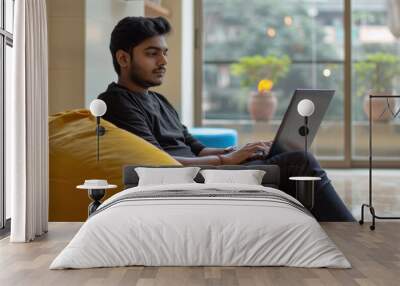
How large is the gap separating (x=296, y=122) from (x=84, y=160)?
4.93ft

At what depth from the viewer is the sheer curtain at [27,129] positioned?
471 centimetres

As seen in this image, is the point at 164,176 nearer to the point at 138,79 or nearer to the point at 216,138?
the point at 138,79

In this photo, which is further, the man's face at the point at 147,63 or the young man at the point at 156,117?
the man's face at the point at 147,63

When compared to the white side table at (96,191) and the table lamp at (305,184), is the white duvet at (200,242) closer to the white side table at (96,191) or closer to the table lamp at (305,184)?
the white side table at (96,191)

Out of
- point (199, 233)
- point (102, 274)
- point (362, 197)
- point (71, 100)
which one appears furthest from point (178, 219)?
point (362, 197)

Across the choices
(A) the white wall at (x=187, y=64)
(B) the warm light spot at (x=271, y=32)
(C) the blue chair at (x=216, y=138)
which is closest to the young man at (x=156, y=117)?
(C) the blue chair at (x=216, y=138)

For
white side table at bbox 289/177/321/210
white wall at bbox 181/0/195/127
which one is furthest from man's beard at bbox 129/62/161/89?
white wall at bbox 181/0/195/127

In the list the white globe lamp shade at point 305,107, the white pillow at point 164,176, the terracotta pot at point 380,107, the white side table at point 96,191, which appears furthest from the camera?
the terracotta pot at point 380,107

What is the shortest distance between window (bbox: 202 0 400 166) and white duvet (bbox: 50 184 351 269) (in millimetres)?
6560

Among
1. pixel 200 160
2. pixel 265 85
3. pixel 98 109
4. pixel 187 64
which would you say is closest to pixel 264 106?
pixel 265 85

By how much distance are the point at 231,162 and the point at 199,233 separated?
1664 mm

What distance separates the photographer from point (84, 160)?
5371mm

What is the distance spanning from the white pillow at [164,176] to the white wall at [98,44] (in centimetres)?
142

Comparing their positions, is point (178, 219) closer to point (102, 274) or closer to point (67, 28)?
point (102, 274)
